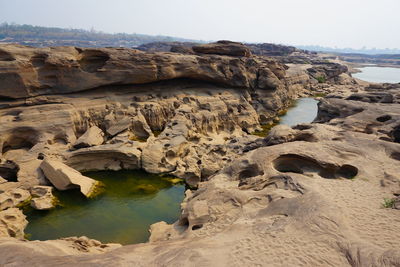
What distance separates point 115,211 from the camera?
13.0m

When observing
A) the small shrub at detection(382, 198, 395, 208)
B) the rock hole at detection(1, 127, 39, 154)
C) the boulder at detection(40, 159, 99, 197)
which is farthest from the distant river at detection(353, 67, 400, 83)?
the rock hole at detection(1, 127, 39, 154)

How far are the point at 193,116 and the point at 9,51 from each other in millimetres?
12117

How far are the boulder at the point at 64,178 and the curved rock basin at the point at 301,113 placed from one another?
2066cm

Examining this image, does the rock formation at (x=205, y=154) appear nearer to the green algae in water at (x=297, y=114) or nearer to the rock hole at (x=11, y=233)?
the rock hole at (x=11, y=233)

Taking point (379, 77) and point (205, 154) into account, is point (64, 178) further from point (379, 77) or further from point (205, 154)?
point (379, 77)

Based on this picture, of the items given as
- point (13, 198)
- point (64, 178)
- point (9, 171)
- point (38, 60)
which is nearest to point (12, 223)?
point (13, 198)

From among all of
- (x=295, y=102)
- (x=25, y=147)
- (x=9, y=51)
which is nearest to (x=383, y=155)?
(x=25, y=147)

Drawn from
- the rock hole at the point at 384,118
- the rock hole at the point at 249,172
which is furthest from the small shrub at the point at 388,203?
the rock hole at the point at 384,118

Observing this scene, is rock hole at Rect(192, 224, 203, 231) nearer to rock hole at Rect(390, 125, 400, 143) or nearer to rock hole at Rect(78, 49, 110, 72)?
rock hole at Rect(390, 125, 400, 143)

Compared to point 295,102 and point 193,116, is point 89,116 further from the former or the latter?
point 295,102

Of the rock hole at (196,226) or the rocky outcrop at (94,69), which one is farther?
the rocky outcrop at (94,69)

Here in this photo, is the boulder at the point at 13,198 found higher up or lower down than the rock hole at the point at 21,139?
lower down

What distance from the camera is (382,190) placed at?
386 inches

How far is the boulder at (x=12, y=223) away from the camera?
1048cm
